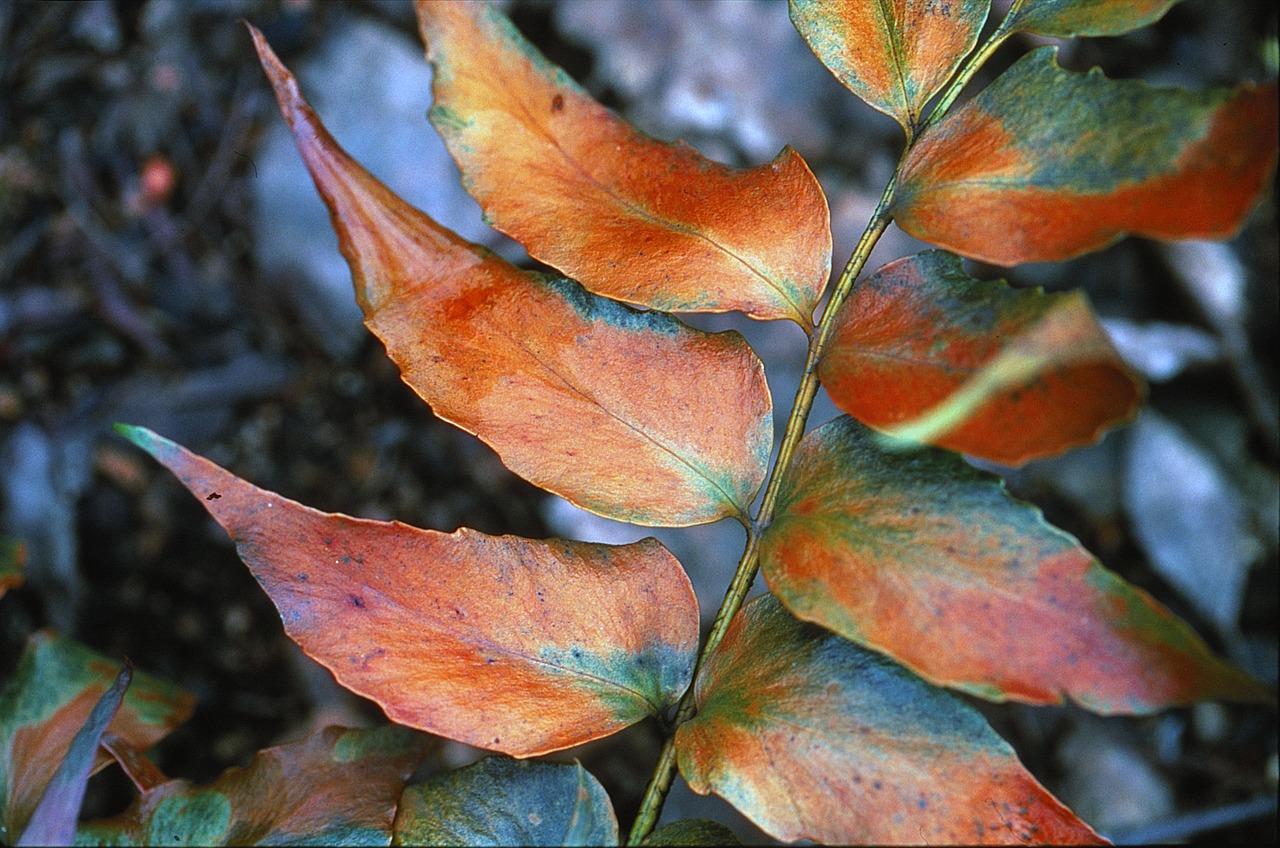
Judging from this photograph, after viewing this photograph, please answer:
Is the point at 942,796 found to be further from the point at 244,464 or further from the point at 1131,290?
the point at 1131,290

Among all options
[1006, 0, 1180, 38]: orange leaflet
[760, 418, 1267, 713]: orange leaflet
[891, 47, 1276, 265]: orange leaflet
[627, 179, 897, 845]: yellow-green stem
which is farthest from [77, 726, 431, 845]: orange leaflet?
[1006, 0, 1180, 38]: orange leaflet

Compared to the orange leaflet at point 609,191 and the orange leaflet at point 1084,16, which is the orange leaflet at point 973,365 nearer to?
the orange leaflet at point 609,191

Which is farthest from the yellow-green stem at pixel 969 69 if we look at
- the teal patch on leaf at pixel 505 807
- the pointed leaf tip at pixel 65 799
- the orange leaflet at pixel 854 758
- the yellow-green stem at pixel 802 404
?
the pointed leaf tip at pixel 65 799

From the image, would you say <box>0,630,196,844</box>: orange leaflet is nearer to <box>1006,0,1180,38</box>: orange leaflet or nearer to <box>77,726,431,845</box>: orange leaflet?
<box>77,726,431,845</box>: orange leaflet

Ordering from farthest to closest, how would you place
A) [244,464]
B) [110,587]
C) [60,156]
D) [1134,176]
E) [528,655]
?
1. [60,156]
2. [244,464]
3. [110,587]
4. [528,655]
5. [1134,176]

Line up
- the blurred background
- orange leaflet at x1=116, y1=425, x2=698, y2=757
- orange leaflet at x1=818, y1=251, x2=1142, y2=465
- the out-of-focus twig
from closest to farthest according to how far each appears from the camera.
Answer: orange leaflet at x1=818, y1=251, x2=1142, y2=465
orange leaflet at x1=116, y1=425, x2=698, y2=757
the out-of-focus twig
the blurred background

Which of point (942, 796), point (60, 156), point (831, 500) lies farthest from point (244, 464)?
point (942, 796)
